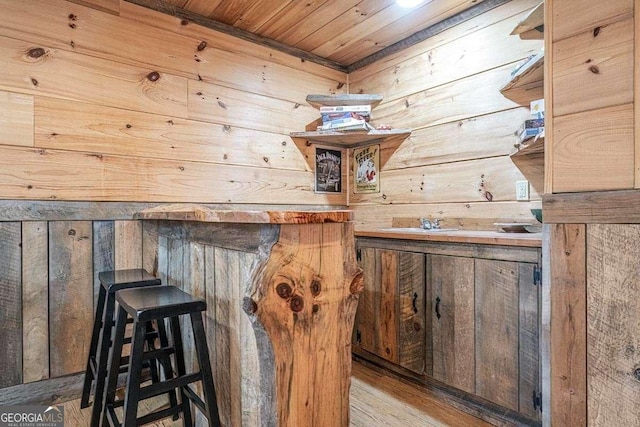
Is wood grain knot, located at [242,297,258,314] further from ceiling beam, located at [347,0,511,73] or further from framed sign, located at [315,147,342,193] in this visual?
ceiling beam, located at [347,0,511,73]

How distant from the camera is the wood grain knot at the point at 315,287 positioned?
45.5 inches

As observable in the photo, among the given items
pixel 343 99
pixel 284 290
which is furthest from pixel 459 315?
pixel 343 99

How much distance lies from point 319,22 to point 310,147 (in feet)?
3.11

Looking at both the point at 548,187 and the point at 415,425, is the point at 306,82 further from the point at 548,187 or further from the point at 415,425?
the point at 415,425

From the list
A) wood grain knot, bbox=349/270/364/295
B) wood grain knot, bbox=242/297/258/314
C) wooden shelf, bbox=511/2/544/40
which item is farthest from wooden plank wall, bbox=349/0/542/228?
wood grain knot, bbox=242/297/258/314

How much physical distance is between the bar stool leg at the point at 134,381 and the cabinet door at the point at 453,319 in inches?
57.7

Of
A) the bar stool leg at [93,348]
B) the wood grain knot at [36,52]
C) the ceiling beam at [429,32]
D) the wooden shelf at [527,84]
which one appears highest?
the ceiling beam at [429,32]

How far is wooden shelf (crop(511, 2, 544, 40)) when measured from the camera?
63.1 inches

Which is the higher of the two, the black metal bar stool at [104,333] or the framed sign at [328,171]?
the framed sign at [328,171]

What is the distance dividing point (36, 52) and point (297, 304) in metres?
2.03

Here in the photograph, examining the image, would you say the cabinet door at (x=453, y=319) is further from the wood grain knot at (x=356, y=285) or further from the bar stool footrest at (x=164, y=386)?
the bar stool footrest at (x=164, y=386)

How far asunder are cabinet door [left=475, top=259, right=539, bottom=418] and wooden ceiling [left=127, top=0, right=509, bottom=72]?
1.71 meters

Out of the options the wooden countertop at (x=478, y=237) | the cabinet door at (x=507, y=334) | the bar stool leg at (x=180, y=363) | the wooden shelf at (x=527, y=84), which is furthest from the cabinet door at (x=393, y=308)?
the bar stool leg at (x=180, y=363)

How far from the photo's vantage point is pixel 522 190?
82.2 inches
